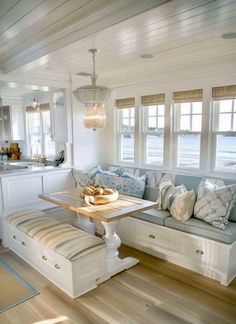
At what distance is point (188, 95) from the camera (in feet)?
12.3

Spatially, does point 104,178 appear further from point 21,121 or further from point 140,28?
point 21,121

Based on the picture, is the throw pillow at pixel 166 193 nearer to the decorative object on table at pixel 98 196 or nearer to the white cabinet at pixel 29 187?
the decorative object on table at pixel 98 196

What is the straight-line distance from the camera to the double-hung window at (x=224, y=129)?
3416 millimetres

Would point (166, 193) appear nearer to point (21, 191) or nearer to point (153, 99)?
point (153, 99)

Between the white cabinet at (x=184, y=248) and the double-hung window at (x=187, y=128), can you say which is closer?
the white cabinet at (x=184, y=248)

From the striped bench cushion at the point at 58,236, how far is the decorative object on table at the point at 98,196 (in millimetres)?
360

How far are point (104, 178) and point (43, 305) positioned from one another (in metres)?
2.04

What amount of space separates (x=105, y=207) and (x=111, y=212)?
180 millimetres

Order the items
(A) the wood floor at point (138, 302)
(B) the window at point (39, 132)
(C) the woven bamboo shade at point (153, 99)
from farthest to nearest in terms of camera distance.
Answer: (B) the window at point (39, 132), (C) the woven bamboo shade at point (153, 99), (A) the wood floor at point (138, 302)

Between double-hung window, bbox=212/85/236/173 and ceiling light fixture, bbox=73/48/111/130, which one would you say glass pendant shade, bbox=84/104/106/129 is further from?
double-hung window, bbox=212/85/236/173

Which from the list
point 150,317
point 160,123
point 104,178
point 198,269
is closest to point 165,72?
point 160,123

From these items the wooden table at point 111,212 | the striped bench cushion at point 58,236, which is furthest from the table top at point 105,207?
the striped bench cushion at point 58,236

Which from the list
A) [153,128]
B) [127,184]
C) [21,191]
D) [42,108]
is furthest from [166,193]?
[42,108]

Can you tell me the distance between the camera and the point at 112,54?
9.60 ft
